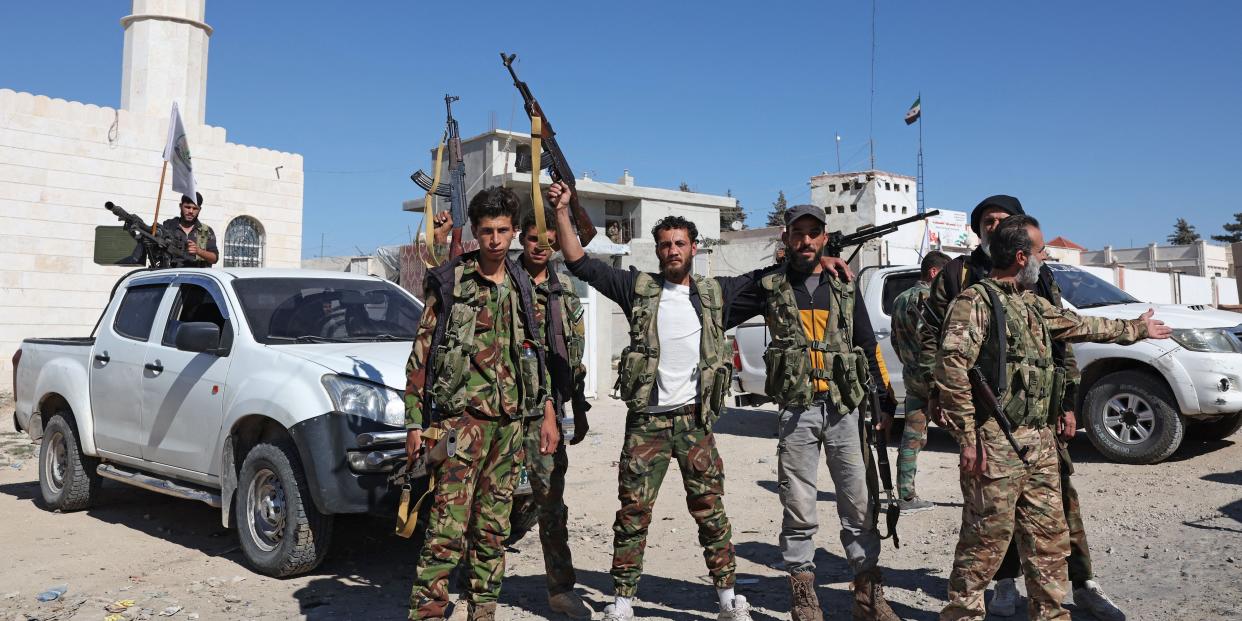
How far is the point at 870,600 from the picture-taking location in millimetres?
3791

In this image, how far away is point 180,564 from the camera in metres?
5.00

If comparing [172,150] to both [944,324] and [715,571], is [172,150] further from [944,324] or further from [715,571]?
[944,324]

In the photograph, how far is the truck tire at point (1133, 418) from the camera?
685 centimetres

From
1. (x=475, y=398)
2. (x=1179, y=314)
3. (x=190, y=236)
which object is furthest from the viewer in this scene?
(x=190, y=236)

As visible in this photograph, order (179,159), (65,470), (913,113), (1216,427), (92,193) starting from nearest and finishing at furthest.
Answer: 1. (65,470)
2. (1216,427)
3. (179,159)
4. (92,193)
5. (913,113)

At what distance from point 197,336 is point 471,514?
2.21 meters

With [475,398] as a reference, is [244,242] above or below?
above

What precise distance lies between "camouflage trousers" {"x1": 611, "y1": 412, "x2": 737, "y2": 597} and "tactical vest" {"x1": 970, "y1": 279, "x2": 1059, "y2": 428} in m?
1.18

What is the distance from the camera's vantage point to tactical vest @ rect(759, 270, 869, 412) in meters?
3.82

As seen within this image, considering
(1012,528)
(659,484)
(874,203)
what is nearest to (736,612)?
(659,484)

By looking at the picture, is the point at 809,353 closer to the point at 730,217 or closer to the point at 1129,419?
the point at 1129,419

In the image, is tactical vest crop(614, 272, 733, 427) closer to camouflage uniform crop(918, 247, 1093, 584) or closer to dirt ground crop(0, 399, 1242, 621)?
camouflage uniform crop(918, 247, 1093, 584)

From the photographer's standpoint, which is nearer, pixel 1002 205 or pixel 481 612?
pixel 481 612

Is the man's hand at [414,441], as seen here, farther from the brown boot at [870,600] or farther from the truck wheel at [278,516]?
the brown boot at [870,600]
